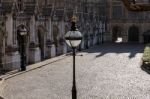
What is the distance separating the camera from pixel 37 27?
39969 millimetres

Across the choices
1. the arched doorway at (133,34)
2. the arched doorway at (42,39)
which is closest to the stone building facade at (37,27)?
the arched doorway at (42,39)

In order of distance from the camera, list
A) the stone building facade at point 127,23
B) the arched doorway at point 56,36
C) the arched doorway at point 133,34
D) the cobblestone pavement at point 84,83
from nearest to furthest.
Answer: the cobblestone pavement at point 84,83
the arched doorway at point 56,36
the stone building facade at point 127,23
the arched doorway at point 133,34

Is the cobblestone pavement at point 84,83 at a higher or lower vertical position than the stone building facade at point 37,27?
lower

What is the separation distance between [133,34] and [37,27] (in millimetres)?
43067

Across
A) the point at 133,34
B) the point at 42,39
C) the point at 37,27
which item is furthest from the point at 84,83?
the point at 133,34

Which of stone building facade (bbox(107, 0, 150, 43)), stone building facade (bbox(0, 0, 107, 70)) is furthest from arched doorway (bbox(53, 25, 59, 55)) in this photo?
stone building facade (bbox(107, 0, 150, 43))

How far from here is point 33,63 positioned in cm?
3756

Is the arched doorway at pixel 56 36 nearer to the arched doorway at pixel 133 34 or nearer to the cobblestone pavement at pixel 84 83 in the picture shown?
the cobblestone pavement at pixel 84 83

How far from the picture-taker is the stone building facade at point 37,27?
106 feet

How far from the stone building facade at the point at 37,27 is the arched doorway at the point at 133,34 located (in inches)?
658

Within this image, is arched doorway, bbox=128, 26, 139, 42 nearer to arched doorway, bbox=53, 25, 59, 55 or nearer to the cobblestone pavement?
arched doorway, bbox=53, 25, 59, 55

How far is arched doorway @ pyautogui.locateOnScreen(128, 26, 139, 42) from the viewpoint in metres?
78.8

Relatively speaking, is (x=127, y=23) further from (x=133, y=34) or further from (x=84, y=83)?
(x=84, y=83)

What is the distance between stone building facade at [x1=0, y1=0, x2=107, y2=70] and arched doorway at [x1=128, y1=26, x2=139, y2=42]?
16716 millimetres
